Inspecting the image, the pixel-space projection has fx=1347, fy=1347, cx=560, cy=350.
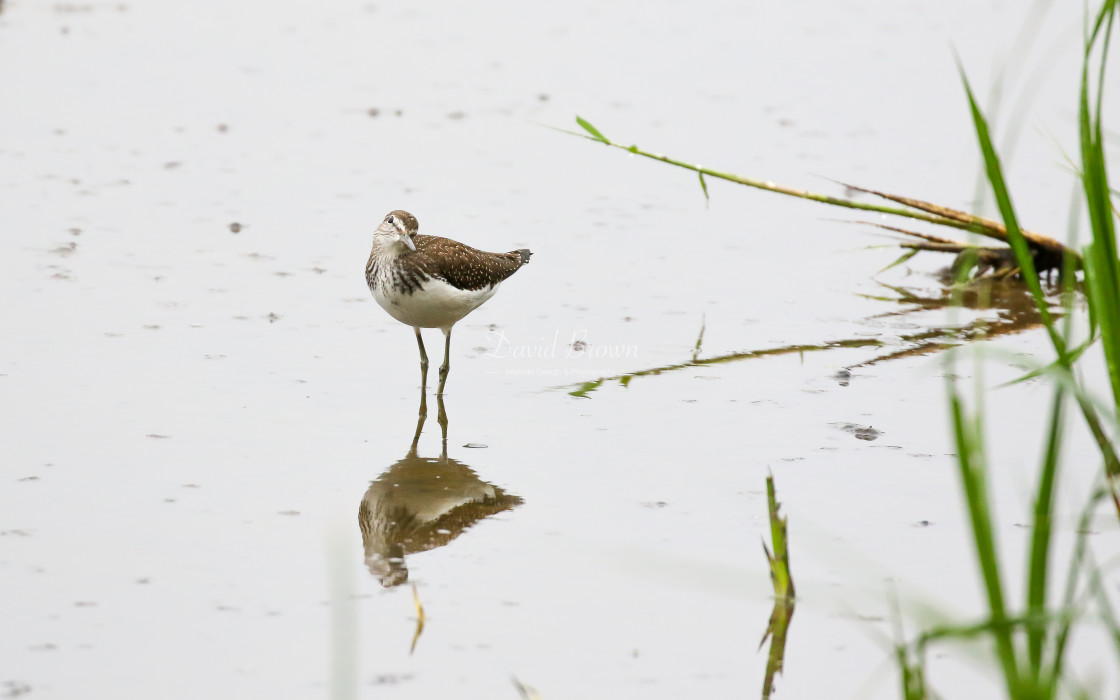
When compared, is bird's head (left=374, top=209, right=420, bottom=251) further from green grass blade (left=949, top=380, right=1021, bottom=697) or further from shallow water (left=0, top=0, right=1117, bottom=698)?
green grass blade (left=949, top=380, right=1021, bottom=697)

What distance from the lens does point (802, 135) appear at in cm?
1410

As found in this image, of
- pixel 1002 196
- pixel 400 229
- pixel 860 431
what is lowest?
pixel 860 431

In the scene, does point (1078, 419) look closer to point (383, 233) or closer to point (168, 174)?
point (383, 233)

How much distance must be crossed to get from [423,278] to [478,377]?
963 millimetres

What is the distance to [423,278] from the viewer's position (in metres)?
7.86

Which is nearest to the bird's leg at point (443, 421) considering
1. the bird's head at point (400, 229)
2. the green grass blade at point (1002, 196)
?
the bird's head at point (400, 229)

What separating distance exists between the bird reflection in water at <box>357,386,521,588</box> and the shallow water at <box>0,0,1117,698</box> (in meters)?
0.03

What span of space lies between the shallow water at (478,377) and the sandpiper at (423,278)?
467mm

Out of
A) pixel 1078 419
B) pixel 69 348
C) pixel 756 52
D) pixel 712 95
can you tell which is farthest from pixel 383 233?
pixel 756 52

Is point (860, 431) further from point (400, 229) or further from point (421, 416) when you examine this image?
point (400, 229)

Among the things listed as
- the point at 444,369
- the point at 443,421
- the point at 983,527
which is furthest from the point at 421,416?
the point at 983,527

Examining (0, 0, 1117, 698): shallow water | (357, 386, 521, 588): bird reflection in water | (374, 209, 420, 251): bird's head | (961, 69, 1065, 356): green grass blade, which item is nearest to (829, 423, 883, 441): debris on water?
(0, 0, 1117, 698): shallow water

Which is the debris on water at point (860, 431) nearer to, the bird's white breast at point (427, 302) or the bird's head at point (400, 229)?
the bird's white breast at point (427, 302)

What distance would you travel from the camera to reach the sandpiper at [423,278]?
790cm
